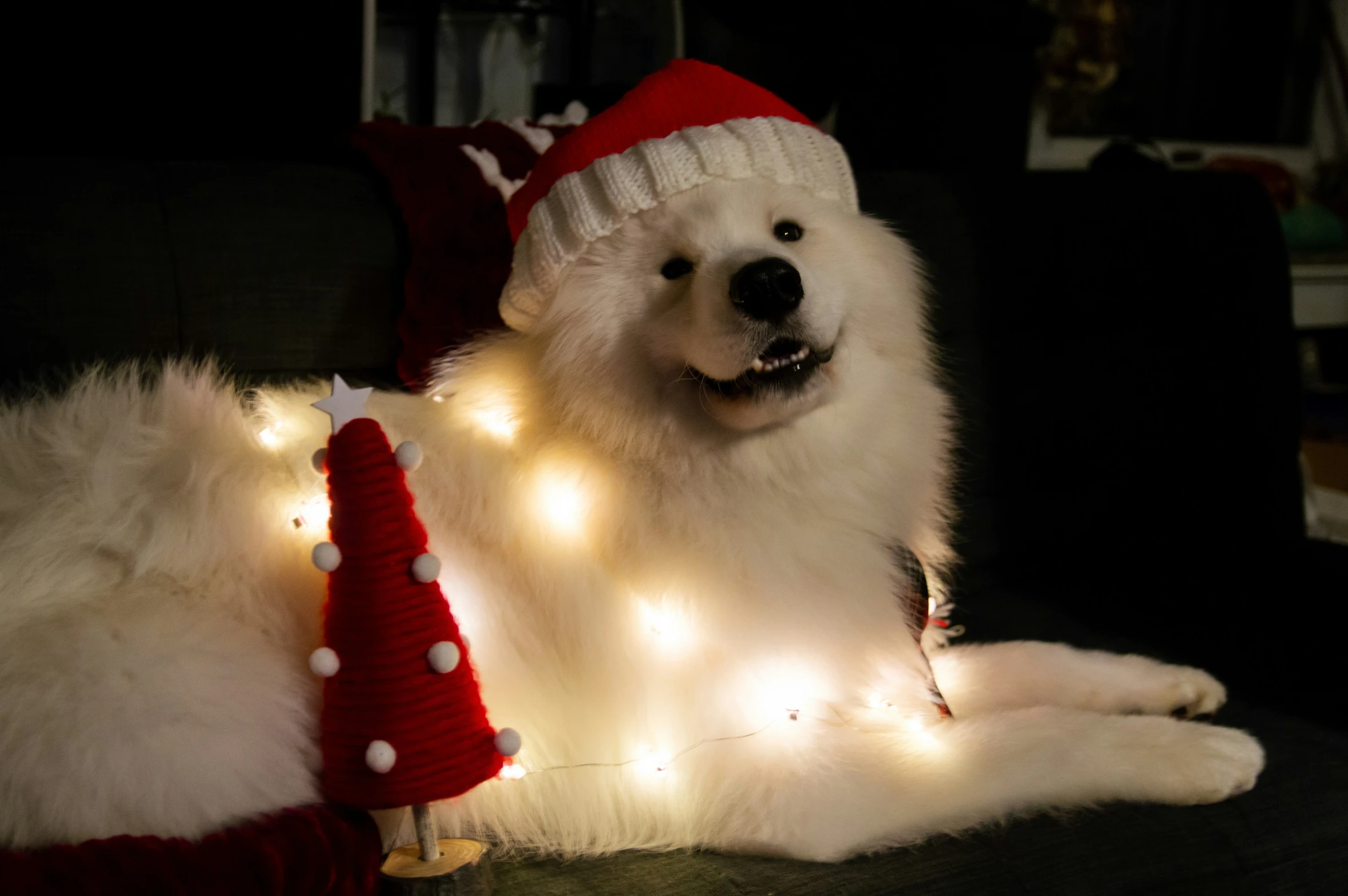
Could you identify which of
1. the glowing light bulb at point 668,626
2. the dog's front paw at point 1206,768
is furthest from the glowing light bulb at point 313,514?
the dog's front paw at point 1206,768

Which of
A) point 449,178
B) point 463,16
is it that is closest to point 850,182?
point 449,178

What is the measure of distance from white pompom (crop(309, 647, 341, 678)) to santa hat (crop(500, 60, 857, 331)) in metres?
0.51

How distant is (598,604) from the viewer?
45.1 inches

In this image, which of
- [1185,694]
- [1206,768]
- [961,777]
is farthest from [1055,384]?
[961,777]

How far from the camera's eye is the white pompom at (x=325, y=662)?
913 millimetres

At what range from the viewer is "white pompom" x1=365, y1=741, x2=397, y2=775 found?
2.96ft

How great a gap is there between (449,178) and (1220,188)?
167cm

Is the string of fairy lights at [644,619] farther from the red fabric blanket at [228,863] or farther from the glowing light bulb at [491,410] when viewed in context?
the red fabric blanket at [228,863]

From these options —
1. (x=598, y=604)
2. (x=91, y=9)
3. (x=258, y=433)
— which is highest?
(x=91, y=9)

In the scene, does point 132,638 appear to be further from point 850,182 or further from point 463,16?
point 463,16

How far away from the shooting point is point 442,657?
36.3 inches

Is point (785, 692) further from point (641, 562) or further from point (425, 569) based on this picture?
point (425, 569)

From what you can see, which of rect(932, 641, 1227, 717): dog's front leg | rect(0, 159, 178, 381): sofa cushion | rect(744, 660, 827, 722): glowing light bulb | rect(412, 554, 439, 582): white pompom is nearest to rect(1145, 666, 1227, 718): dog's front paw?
rect(932, 641, 1227, 717): dog's front leg

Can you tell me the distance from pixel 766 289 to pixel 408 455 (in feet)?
1.36
